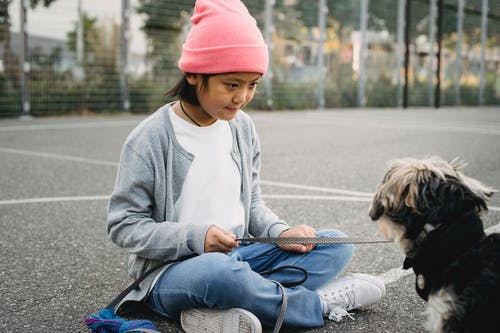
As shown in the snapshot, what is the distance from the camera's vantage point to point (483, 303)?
221 cm

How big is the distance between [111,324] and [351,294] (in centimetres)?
109

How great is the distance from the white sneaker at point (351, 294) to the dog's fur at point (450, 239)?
2.26 feet

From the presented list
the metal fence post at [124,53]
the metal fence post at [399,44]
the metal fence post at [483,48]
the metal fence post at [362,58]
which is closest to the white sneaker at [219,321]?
the metal fence post at [124,53]

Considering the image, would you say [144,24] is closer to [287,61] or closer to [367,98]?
[287,61]

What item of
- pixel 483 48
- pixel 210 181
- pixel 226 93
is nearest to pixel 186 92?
pixel 226 93

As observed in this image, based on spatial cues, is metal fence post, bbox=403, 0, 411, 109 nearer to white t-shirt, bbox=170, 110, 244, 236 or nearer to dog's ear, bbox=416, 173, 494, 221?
white t-shirt, bbox=170, 110, 244, 236

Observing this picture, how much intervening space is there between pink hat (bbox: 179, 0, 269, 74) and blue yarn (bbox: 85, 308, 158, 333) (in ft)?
3.56

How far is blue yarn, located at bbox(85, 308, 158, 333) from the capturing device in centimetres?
262

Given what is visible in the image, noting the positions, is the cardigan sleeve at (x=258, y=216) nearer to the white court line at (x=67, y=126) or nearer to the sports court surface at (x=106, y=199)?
the sports court surface at (x=106, y=199)

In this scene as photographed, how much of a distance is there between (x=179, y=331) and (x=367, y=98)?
1932cm

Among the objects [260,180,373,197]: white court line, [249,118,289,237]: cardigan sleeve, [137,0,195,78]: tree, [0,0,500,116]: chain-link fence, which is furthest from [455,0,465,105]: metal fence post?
[249,118,289,237]: cardigan sleeve

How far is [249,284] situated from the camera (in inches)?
107

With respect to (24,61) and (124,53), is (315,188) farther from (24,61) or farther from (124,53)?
(124,53)

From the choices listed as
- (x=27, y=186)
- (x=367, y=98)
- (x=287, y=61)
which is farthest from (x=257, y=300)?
(x=367, y=98)
